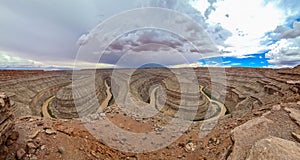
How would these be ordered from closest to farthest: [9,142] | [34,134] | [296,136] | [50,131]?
[296,136]
[9,142]
[34,134]
[50,131]

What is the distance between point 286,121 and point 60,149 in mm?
8145

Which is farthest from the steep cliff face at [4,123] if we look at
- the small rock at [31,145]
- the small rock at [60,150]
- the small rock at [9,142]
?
the small rock at [60,150]

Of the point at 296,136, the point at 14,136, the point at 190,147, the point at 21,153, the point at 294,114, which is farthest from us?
the point at 190,147

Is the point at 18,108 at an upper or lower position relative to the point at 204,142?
lower

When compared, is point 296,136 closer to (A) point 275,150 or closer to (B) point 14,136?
(A) point 275,150

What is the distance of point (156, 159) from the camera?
7770mm

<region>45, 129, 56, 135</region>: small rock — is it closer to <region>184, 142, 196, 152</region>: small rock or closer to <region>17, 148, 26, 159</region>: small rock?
<region>17, 148, 26, 159</region>: small rock

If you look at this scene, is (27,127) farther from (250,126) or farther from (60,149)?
(250,126)

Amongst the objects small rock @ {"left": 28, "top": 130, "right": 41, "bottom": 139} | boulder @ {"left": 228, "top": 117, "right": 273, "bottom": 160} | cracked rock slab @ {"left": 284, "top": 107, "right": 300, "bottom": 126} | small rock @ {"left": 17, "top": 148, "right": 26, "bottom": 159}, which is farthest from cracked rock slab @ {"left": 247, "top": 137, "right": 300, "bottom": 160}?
small rock @ {"left": 28, "top": 130, "right": 41, "bottom": 139}

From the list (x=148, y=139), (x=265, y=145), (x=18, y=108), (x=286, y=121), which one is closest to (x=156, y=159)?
(x=148, y=139)

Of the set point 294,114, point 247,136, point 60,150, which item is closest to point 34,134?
point 60,150

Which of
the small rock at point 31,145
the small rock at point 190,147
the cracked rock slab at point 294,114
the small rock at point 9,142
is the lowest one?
the small rock at point 190,147

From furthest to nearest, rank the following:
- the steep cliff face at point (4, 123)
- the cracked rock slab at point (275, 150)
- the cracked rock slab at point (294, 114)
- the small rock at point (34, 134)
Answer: the cracked rock slab at point (294, 114) < the small rock at point (34, 134) < the steep cliff face at point (4, 123) < the cracked rock slab at point (275, 150)

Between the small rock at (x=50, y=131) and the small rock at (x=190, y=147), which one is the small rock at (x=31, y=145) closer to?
the small rock at (x=50, y=131)
